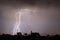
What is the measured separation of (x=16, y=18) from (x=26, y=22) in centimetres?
14

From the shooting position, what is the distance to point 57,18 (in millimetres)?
1592

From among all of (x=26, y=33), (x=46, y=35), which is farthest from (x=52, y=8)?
(x=26, y=33)

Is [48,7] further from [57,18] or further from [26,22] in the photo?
[26,22]

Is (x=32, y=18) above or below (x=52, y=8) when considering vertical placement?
below

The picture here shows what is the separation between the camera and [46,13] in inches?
63.1

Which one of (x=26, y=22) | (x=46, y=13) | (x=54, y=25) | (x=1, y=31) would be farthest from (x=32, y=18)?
(x=1, y=31)

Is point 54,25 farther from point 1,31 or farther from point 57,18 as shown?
point 1,31
